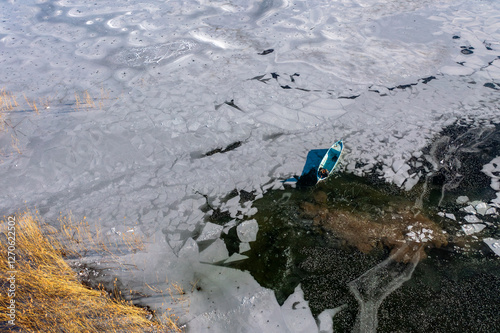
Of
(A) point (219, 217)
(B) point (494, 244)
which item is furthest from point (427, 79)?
(A) point (219, 217)

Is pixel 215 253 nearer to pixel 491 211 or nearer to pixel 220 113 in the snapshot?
pixel 220 113

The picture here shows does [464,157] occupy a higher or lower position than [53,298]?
higher

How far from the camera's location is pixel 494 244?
4434mm

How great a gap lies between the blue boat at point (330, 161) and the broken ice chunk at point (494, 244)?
7.38ft

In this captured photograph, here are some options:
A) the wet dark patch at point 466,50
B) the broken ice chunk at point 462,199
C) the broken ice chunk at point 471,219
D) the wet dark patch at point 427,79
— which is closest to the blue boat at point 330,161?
the broken ice chunk at point 462,199

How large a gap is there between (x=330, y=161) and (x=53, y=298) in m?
4.23

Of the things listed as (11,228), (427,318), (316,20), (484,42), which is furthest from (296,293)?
(484,42)

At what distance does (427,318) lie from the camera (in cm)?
369

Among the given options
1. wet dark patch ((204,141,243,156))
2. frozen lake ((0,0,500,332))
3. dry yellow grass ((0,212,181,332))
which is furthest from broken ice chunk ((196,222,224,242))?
wet dark patch ((204,141,243,156))

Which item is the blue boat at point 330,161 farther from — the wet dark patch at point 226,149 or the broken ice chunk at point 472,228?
the broken ice chunk at point 472,228

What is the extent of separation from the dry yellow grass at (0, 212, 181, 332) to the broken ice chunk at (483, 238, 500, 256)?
4.05 m

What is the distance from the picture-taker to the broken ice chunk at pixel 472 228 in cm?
457

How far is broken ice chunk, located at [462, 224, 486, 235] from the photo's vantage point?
4.57m

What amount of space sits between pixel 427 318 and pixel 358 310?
0.73m
